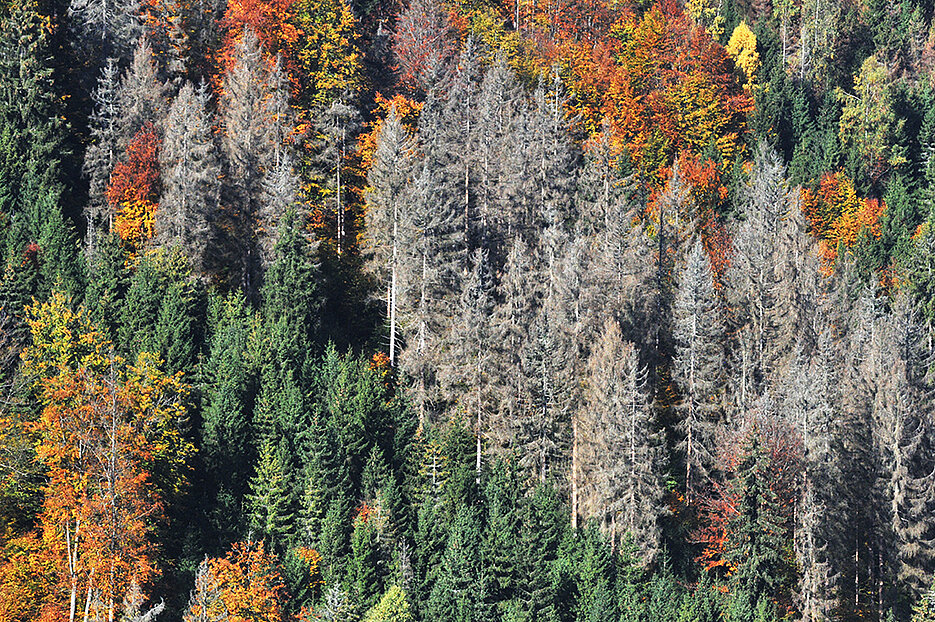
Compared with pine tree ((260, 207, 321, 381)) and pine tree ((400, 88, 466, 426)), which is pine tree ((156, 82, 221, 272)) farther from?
pine tree ((400, 88, 466, 426))

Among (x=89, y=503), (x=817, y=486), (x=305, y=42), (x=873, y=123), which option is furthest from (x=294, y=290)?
(x=873, y=123)

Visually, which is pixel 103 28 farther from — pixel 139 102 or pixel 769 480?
pixel 769 480

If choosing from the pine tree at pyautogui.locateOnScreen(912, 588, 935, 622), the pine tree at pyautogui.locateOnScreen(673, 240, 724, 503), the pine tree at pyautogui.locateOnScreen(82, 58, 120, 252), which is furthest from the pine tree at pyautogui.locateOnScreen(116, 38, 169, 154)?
the pine tree at pyautogui.locateOnScreen(912, 588, 935, 622)

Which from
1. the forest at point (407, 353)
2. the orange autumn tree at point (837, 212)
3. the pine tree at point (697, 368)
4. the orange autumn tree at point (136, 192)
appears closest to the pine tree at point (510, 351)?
the forest at point (407, 353)

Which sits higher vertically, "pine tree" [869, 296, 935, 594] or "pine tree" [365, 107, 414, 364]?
"pine tree" [365, 107, 414, 364]

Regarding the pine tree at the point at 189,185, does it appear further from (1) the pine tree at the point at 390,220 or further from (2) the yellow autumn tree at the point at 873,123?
(2) the yellow autumn tree at the point at 873,123

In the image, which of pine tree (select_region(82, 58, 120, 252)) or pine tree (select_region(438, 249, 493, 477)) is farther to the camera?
pine tree (select_region(82, 58, 120, 252))

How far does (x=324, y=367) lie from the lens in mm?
66312

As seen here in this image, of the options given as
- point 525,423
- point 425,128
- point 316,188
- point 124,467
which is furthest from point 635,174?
point 124,467

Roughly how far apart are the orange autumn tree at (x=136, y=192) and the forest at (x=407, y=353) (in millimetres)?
247

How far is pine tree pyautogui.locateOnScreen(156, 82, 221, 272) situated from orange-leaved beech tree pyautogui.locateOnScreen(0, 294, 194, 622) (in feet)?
65.7

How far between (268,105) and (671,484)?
3591 cm

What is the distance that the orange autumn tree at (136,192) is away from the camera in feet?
239

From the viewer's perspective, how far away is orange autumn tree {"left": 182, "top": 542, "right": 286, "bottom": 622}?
1884 inches
